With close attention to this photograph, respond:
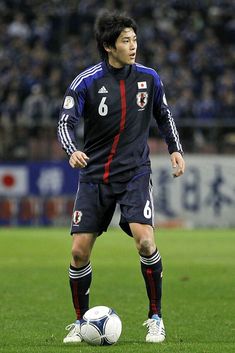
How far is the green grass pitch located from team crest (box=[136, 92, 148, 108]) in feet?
6.14

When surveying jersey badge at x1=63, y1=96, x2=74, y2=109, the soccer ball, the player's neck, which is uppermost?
the player's neck

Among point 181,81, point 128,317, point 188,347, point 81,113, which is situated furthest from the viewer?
point 181,81

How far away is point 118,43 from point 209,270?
732 cm

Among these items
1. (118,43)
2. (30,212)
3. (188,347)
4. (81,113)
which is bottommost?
(30,212)

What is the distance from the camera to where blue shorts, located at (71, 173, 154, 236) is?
27.5 ft

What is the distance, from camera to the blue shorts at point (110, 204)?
27.5 feet

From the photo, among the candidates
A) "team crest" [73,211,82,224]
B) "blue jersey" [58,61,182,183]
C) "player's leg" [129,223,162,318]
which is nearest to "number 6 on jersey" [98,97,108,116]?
"blue jersey" [58,61,182,183]

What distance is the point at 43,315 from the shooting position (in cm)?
1044

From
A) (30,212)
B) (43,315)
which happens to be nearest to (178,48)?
(30,212)

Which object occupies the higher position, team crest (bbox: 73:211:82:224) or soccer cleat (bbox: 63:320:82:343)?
team crest (bbox: 73:211:82:224)

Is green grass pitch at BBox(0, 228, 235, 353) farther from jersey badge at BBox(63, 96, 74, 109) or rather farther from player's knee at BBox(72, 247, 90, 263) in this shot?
jersey badge at BBox(63, 96, 74, 109)

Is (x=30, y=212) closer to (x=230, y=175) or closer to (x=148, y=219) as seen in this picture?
(x=230, y=175)

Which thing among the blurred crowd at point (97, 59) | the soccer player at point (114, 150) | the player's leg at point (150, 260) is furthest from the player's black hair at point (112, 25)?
the blurred crowd at point (97, 59)

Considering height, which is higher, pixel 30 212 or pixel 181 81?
pixel 181 81
